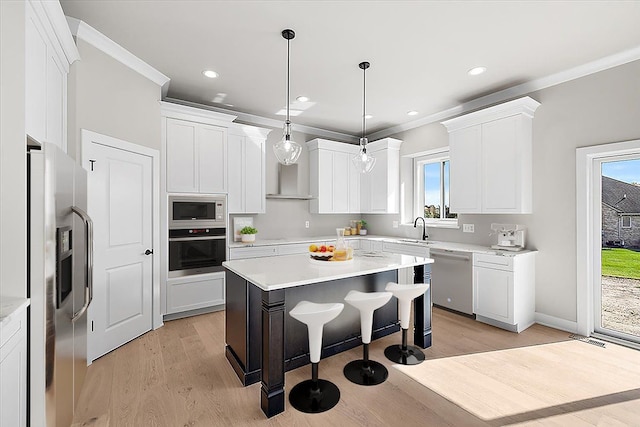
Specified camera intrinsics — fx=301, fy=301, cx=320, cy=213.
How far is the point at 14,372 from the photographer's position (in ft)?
4.31

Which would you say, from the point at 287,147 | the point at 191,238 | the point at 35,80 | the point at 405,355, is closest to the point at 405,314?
the point at 405,355

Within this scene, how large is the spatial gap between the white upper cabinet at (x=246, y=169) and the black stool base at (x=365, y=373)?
2.61 m

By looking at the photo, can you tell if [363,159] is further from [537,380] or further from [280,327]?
[537,380]

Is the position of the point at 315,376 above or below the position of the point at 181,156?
below

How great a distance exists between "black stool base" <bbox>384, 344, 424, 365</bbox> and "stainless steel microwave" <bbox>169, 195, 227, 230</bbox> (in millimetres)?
2539

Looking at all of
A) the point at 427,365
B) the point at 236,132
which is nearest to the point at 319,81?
the point at 236,132

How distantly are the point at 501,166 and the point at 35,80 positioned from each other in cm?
430

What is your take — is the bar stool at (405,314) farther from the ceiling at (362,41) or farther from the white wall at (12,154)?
the white wall at (12,154)

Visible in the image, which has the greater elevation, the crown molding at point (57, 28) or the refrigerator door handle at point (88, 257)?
the crown molding at point (57, 28)

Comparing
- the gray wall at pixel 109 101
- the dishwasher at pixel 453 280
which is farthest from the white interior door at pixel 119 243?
the dishwasher at pixel 453 280

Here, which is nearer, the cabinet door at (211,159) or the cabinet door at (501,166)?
the cabinet door at (501,166)

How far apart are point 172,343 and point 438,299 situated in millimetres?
3244

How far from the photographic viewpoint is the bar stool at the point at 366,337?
7.71ft

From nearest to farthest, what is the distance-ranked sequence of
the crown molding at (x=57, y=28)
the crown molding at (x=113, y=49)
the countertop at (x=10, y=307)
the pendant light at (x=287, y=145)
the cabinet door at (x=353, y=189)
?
the countertop at (x=10, y=307), the crown molding at (x=57, y=28), the crown molding at (x=113, y=49), the pendant light at (x=287, y=145), the cabinet door at (x=353, y=189)
